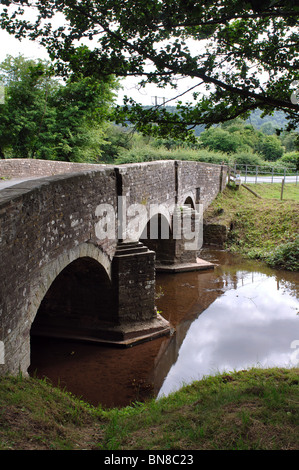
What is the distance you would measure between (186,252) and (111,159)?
67.4ft

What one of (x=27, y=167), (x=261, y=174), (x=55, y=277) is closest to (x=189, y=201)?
(x=27, y=167)

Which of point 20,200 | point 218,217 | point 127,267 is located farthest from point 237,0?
point 218,217

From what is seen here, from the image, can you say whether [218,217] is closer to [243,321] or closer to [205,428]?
[243,321]

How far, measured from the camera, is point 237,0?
177 inches

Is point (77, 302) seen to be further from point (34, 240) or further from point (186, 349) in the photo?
point (34, 240)

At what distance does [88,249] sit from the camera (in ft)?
25.8

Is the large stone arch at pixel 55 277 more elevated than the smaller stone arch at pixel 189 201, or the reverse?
the smaller stone arch at pixel 189 201

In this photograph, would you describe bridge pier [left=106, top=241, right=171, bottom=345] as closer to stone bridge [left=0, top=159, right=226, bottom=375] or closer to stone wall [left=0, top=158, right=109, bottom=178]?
stone bridge [left=0, top=159, right=226, bottom=375]

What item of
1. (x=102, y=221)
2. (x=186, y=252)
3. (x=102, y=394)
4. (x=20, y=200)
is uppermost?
(x=20, y=200)

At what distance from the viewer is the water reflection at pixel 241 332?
27.0 ft

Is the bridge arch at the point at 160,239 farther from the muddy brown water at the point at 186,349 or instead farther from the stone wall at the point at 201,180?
the muddy brown water at the point at 186,349

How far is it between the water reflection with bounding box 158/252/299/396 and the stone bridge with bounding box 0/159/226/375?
1097 millimetres

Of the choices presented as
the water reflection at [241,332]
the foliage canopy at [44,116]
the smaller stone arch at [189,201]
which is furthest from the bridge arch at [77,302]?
the foliage canopy at [44,116]

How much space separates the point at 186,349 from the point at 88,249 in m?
3.11
